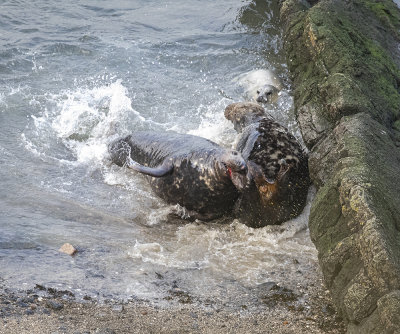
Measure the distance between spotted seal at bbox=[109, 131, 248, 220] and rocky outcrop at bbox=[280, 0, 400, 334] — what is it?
900 millimetres

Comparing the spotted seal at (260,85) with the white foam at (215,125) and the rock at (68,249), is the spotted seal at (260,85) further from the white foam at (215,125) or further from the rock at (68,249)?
the rock at (68,249)

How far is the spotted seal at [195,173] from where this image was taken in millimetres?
6426

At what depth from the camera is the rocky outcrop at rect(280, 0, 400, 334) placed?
13.5 ft

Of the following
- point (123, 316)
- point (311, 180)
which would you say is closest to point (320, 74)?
point (311, 180)

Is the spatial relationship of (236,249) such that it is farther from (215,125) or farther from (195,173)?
(215,125)

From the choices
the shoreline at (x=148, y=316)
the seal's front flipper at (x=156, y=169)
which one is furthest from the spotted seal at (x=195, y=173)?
the shoreline at (x=148, y=316)

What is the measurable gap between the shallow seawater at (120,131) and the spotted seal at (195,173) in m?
0.18

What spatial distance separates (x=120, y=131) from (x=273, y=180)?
3.51m

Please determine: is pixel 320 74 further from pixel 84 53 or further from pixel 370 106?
pixel 84 53

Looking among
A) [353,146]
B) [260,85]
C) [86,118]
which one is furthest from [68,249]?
[260,85]

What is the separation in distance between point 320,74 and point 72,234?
3.76 meters

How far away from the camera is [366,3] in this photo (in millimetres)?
10281

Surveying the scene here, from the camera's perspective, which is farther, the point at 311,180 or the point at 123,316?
the point at 311,180

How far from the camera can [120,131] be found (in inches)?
356
